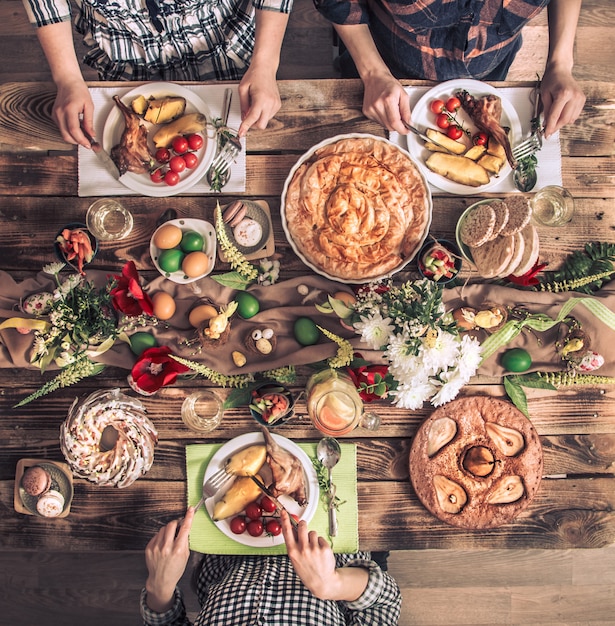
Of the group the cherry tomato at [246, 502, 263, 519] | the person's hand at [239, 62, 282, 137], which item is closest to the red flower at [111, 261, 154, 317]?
the person's hand at [239, 62, 282, 137]

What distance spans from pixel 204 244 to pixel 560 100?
1.20 m

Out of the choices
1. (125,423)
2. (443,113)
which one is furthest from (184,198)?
(443,113)

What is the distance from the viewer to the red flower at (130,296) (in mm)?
1437

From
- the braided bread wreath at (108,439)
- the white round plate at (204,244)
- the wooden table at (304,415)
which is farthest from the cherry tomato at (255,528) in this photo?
the white round plate at (204,244)

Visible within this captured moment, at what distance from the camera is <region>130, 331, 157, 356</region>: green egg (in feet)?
5.12

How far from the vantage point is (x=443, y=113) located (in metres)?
1.60

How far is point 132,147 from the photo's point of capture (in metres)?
1.55

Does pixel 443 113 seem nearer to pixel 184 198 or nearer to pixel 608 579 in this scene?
pixel 184 198

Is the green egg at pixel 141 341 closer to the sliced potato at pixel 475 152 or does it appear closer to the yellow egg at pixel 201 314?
the yellow egg at pixel 201 314

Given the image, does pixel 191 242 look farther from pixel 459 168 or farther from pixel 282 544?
pixel 282 544

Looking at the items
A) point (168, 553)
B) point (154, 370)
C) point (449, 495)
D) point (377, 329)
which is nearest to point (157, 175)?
point (154, 370)

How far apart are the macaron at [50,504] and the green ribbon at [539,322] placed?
4.53 ft

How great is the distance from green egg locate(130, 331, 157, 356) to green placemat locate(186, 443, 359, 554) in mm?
352

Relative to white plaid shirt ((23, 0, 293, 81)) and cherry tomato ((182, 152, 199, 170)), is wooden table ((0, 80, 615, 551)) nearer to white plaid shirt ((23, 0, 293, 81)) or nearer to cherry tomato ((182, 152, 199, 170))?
cherry tomato ((182, 152, 199, 170))
